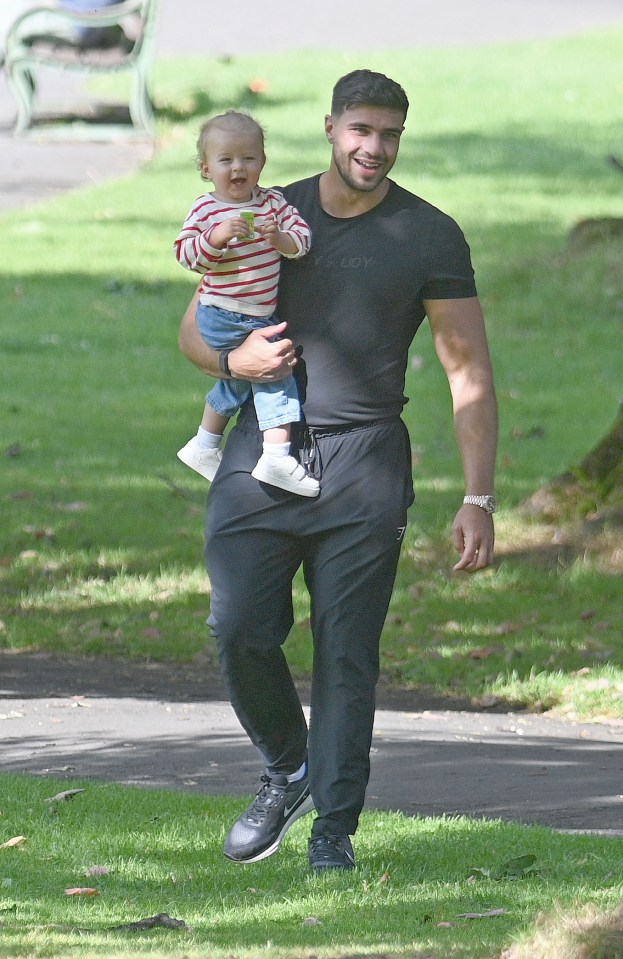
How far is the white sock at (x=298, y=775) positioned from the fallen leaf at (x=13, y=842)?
0.84m

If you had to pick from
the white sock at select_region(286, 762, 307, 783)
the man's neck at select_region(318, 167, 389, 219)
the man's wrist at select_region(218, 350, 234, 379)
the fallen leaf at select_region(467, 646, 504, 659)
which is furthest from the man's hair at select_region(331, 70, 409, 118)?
the fallen leaf at select_region(467, 646, 504, 659)

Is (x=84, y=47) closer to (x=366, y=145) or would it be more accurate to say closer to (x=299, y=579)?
(x=299, y=579)

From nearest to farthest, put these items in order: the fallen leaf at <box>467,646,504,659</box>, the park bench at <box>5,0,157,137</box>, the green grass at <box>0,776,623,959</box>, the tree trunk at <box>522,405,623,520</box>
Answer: the green grass at <box>0,776,623,959</box> → the fallen leaf at <box>467,646,504,659</box> → the tree trunk at <box>522,405,623,520</box> → the park bench at <box>5,0,157,137</box>

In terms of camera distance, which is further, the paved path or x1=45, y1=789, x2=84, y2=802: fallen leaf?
the paved path

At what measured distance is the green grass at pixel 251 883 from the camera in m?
4.16

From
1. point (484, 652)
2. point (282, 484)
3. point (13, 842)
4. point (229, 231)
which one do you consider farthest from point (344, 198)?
point (484, 652)

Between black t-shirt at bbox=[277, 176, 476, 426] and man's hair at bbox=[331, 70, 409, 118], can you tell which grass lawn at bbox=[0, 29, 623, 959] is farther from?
man's hair at bbox=[331, 70, 409, 118]

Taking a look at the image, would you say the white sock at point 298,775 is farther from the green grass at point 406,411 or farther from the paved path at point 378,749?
the green grass at point 406,411

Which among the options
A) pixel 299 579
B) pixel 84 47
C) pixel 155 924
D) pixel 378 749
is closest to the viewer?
pixel 155 924

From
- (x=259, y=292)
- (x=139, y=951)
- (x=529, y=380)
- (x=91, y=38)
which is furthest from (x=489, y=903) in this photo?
(x=91, y=38)

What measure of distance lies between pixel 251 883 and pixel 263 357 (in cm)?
153

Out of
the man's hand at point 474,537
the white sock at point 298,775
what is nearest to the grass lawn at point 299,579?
the white sock at point 298,775

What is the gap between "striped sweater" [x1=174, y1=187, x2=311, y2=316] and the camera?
482 centimetres

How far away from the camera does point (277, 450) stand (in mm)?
4824
